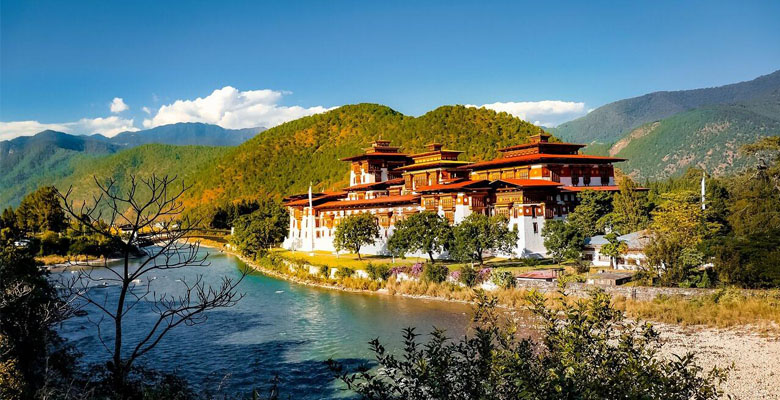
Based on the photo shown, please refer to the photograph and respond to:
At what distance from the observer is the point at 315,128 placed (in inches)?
5305

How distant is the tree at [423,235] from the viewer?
3756 cm

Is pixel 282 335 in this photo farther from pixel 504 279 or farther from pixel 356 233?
pixel 356 233

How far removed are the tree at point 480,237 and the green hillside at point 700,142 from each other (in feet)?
294

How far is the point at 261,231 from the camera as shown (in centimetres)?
5888

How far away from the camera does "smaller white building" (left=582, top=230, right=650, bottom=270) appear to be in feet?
103

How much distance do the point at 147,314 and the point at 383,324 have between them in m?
12.5

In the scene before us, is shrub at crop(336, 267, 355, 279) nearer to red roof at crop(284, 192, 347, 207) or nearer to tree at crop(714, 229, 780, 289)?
red roof at crop(284, 192, 347, 207)

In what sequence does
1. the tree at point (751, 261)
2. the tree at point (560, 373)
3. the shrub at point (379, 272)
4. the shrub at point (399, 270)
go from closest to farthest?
the tree at point (560, 373), the tree at point (751, 261), the shrub at point (399, 270), the shrub at point (379, 272)

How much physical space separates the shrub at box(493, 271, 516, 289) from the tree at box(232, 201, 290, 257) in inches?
1133

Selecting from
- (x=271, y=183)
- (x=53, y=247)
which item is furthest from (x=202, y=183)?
(x=53, y=247)

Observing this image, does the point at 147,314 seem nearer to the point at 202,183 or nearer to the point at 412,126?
the point at 412,126

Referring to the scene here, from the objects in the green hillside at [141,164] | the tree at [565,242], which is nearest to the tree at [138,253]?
the tree at [565,242]

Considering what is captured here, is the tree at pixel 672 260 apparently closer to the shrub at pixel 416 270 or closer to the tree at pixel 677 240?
the tree at pixel 677 240

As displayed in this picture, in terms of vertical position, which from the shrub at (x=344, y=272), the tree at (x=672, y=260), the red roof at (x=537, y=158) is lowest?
the shrub at (x=344, y=272)
